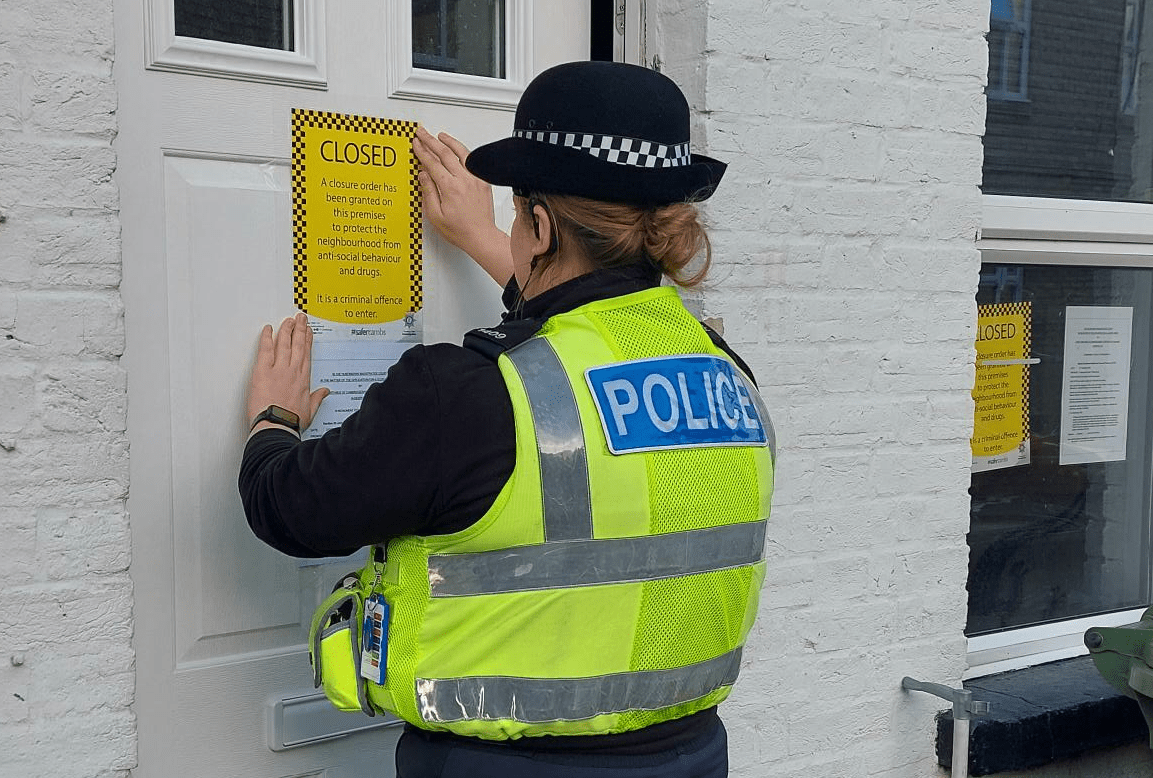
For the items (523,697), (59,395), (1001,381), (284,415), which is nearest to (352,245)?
(284,415)

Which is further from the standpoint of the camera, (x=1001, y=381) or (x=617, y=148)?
(x=1001, y=381)

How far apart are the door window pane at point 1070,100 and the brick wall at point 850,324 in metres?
0.33

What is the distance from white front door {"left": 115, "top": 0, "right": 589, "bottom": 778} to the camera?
6.42ft

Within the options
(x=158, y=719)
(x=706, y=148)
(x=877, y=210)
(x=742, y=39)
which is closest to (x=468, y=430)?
(x=158, y=719)

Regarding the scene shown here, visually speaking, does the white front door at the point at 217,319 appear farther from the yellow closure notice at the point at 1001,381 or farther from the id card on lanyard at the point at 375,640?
the yellow closure notice at the point at 1001,381

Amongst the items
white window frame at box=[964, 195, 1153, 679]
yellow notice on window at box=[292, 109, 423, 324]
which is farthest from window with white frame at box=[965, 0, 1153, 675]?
yellow notice on window at box=[292, 109, 423, 324]

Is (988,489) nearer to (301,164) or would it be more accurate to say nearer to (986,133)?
(986,133)

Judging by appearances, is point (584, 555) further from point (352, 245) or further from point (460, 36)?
point (460, 36)

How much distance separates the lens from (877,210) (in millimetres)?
2645

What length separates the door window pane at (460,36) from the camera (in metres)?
2.24

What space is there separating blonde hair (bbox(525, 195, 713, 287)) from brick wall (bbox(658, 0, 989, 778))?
767 millimetres

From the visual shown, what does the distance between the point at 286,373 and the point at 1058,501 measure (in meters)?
2.28

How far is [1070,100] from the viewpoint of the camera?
10.6 feet

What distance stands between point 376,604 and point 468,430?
327 millimetres
